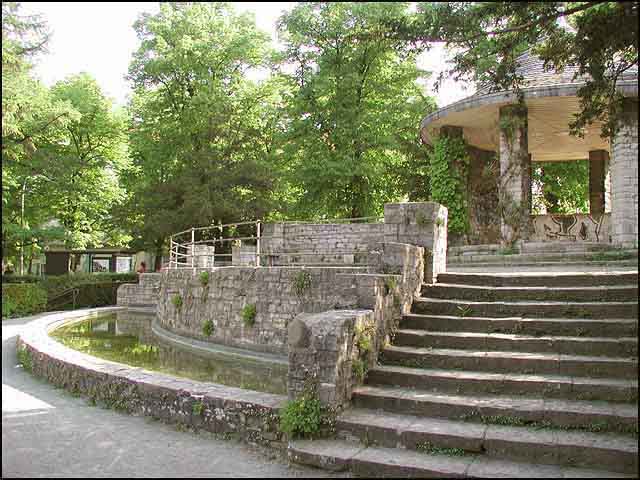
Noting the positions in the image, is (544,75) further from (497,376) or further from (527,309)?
(497,376)

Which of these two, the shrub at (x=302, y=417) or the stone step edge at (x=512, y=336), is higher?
the stone step edge at (x=512, y=336)

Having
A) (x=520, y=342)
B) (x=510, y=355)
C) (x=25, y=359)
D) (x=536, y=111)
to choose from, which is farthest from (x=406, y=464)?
Answer: (x=536, y=111)

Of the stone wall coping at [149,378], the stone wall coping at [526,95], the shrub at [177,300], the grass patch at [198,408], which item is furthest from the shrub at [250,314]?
the stone wall coping at [526,95]

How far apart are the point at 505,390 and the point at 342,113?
17.6m

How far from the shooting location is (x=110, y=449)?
522 cm

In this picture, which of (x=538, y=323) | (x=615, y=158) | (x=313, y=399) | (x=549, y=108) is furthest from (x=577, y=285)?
(x=549, y=108)

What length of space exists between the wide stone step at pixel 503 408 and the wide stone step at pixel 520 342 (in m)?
0.97

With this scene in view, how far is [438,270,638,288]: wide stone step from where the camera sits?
25.1 feet

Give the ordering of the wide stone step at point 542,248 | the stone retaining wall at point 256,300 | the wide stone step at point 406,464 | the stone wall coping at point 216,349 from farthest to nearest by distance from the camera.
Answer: the wide stone step at point 542,248
the stone wall coping at point 216,349
the stone retaining wall at point 256,300
the wide stone step at point 406,464

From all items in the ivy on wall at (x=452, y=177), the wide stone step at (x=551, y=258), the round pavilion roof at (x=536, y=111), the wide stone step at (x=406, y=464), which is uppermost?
the round pavilion roof at (x=536, y=111)

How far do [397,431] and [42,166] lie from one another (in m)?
17.2

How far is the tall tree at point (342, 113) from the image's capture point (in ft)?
70.9

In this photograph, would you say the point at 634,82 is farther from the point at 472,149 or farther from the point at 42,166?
the point at 42,166

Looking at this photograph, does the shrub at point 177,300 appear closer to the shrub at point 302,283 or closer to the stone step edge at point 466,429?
the shrub at point 302,283
